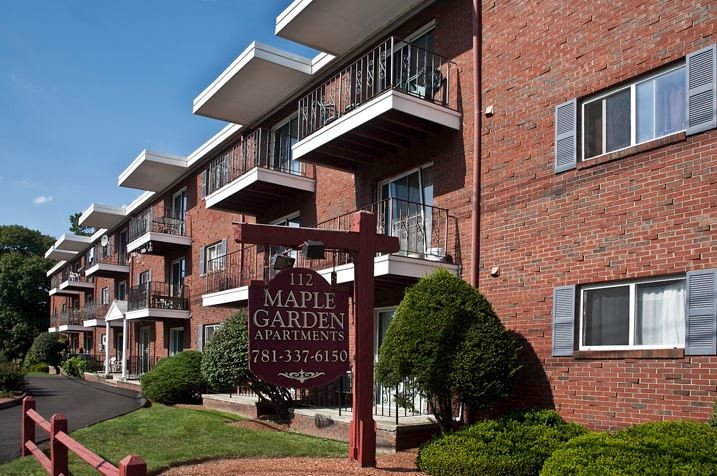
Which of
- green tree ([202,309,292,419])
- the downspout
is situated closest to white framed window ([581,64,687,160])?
the downspout

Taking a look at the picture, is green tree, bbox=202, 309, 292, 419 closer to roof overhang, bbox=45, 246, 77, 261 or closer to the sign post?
the sign post

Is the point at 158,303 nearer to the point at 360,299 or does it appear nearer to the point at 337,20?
the point at 337,20

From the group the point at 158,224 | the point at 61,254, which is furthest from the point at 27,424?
the point at 61,254

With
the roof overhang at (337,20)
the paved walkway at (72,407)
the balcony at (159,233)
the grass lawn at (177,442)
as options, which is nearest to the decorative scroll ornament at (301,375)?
the grass lawn at (177,442)

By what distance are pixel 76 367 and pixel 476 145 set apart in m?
31.2

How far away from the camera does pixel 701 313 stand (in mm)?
8188

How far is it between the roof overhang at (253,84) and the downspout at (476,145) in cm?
592

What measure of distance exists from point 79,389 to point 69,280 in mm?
22136

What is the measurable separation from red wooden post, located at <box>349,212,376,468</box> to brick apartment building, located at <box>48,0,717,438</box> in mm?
2648

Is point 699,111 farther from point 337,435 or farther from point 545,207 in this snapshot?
point 337,435

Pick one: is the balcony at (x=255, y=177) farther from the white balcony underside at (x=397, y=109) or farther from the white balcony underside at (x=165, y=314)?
the white balcony underside at (x=165, y=314)

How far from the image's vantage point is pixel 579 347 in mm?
9828

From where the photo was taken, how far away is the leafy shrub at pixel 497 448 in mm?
8461

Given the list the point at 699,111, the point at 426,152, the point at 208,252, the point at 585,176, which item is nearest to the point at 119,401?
the point at 208,252
